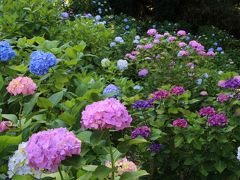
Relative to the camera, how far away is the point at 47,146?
4.93 ft

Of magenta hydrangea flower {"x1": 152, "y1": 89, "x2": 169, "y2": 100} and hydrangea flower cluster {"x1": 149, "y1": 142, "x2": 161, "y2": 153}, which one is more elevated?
magenta hydrangea flower {"x1": 152, "y1": 89, "x2": 169, "y2": 100}

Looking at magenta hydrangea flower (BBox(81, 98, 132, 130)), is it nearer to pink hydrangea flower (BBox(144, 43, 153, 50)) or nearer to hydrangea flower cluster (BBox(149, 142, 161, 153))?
hydrangea flower cluster (BBox(149, 142, 161, 153))

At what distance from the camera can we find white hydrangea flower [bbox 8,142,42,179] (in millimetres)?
1656

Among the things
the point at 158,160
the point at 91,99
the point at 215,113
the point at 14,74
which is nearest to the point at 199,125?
the point at 215,113

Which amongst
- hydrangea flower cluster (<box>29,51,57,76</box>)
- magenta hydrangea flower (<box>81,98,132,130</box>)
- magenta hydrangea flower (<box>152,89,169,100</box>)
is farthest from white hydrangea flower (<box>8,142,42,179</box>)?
magenta hydrangea flower (<box>152,89,169,100</box>)

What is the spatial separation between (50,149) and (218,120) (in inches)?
60.1

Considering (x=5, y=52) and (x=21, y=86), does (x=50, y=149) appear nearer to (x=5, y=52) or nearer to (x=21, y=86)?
(x=21, y=86)

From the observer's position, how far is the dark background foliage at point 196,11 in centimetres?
1002

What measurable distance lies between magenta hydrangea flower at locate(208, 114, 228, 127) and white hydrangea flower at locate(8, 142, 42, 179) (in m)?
1.41

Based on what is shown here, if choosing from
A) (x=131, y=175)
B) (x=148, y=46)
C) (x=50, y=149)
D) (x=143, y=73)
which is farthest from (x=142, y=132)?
(x=148, y=46)

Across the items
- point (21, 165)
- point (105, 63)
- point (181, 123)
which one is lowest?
point (105, 63)

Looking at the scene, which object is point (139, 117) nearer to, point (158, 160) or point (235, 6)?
point (158, 160)

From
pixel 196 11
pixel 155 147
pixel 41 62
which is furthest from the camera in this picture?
pixel 196 11

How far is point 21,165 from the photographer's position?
5.48 ft
